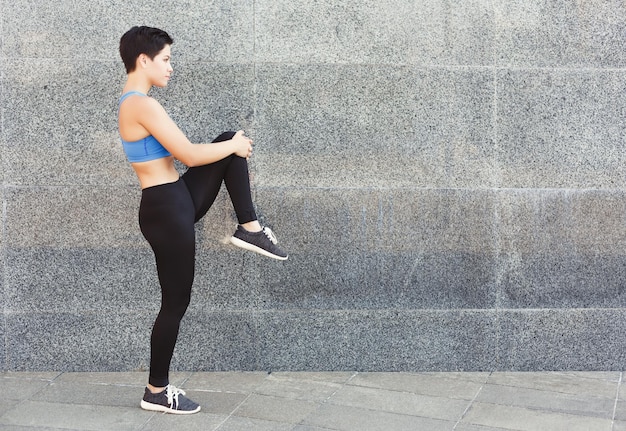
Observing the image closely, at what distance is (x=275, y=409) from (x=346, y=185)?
4.87 feet

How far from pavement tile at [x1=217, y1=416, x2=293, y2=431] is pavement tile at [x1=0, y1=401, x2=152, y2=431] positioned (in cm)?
45

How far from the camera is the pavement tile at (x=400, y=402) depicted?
4.80 meters

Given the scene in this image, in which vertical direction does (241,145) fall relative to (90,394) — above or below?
above

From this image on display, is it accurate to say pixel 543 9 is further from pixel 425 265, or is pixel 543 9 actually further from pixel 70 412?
pixel 70 412

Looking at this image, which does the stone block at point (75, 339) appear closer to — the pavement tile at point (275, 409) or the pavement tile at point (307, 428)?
the pavement tile at point (275, 409)

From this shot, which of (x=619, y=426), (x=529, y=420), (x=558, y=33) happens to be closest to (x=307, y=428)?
(x=529, y=420)

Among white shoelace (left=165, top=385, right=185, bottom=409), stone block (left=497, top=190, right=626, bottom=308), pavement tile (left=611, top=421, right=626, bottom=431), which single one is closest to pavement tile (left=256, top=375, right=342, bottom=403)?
Result: white shoelace (left=165, top=385, right=185, bottom=409)

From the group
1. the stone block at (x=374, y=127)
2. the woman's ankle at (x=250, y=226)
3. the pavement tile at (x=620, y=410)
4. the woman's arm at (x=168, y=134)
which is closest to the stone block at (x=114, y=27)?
the stone block at (x=374, y=127)

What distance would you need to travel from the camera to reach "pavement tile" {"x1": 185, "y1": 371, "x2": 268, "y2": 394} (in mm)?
5219

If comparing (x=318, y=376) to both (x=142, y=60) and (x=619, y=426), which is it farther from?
(x=142, y=60)

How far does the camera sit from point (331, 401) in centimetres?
498

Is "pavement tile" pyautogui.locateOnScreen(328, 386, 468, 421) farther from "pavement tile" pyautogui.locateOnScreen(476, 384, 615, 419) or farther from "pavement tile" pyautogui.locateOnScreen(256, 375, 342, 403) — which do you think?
"pavement tile" pyautogui.locateOnScreen(476, 384, 615, 419)

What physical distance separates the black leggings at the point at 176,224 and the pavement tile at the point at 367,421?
2.87 feet

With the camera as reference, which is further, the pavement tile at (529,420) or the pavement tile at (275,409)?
the pavement tile at (275,409)
